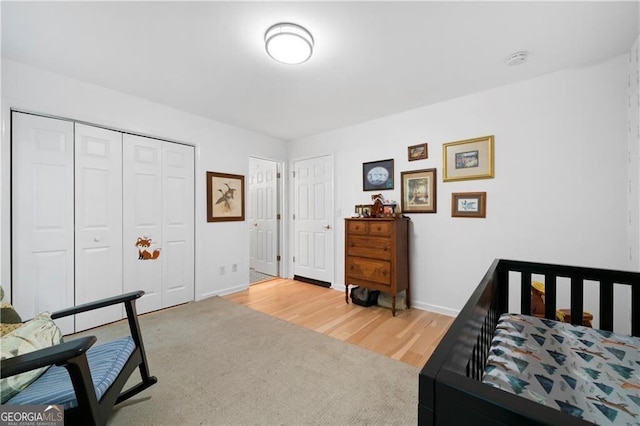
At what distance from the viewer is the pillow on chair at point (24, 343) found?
1074 mm

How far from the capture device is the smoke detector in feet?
6.50

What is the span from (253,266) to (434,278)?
3390 millimetres

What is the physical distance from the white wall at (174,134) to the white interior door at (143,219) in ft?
0.79

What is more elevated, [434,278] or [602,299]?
[602,299]

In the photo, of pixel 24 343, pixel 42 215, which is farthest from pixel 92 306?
pixel 42 215

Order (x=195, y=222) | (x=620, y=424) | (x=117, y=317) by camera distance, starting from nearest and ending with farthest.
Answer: (x=620, y=424), (x=117, y=317), (x=195, y=222)

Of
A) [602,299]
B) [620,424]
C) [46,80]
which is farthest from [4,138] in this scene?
[602,299]

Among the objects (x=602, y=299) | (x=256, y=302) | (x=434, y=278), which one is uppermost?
(x=602, y=299)

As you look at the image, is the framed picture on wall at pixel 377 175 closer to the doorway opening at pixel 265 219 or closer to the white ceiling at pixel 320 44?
the white ceiling at pixel 320 44

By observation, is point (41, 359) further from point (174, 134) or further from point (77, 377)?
point (174, 134)

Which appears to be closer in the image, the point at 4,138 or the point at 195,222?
the point at 4,138

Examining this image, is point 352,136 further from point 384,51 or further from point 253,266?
point 253,266

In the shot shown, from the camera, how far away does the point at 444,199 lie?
2.89 metres

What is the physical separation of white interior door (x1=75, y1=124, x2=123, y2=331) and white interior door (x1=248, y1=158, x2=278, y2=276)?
7.30 feet
